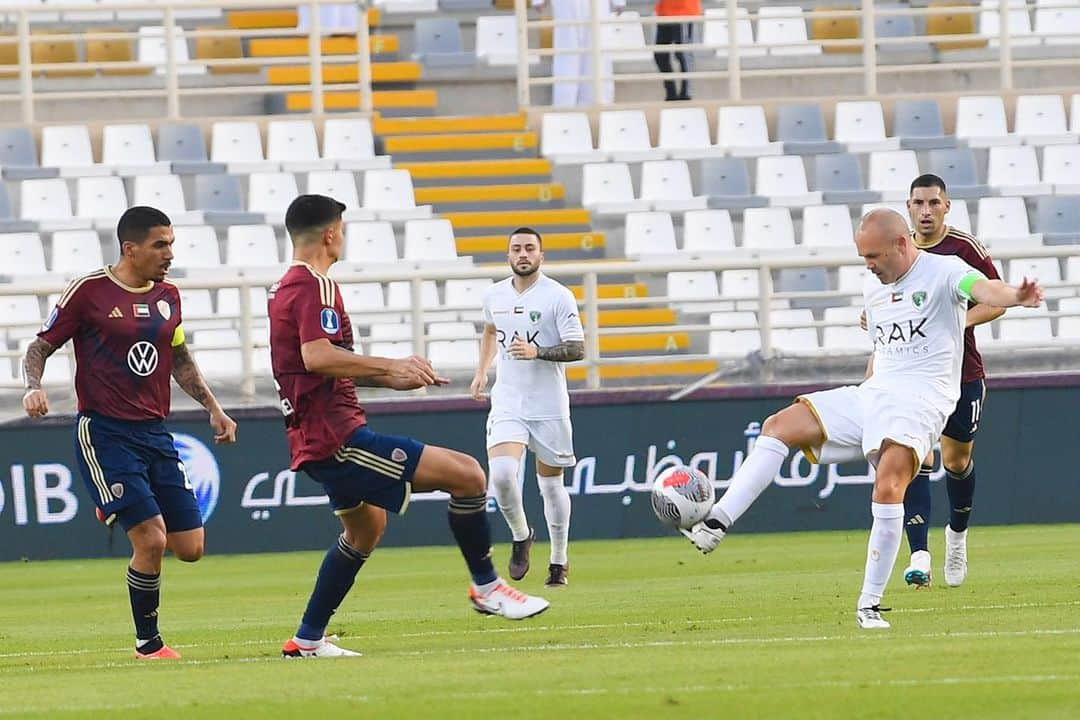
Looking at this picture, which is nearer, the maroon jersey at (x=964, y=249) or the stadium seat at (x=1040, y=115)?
the maroon jersey at (x=964, y=249)

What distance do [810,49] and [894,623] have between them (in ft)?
60.4

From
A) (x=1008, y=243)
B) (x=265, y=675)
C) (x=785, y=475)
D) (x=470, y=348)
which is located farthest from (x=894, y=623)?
(x=1008, y=243)

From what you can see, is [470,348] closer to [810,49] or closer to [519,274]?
[519,274]

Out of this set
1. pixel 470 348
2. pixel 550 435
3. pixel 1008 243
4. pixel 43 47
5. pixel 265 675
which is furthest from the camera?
pixel 43 47

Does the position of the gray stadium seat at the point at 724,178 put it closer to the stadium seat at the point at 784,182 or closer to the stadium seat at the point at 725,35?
the stadium seat at the point at 784,182

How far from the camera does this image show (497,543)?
59.6 feet

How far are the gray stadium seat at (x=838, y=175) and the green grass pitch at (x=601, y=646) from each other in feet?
28.3

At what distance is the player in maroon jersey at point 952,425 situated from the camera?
12.1 metres

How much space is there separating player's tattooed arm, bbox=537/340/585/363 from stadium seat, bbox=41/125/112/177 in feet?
36.3

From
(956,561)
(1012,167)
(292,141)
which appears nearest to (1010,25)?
(1012,167)

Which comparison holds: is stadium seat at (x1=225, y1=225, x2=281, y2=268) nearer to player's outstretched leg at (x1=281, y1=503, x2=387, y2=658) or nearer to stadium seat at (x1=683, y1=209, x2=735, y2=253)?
stadium seat at (x1=683, y1=209, x2=735, y2=253)

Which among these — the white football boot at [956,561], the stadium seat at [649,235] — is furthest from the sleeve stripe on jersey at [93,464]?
the stadium seat at [649,235]

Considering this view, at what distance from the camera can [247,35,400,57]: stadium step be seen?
2656 cm

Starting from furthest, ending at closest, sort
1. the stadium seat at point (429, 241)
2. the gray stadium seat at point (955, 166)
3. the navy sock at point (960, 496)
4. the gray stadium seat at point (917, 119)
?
the gray stadium seat at point (917, 119) < the gray stadium seat at point (955, 166) < the stadium seat at point (429, 241) < the navy sock at point (960, 496)
